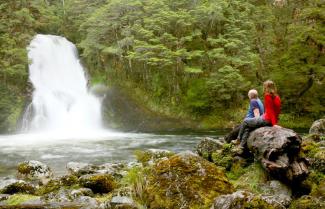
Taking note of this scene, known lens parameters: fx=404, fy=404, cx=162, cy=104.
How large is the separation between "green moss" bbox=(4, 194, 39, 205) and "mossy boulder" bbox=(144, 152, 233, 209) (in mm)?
2582

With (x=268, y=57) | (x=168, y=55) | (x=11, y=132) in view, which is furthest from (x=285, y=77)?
(x=11, y=132)

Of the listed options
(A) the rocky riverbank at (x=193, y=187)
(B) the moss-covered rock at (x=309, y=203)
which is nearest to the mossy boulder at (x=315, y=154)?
(A) the rocky riverbank at (x=193, y=187)

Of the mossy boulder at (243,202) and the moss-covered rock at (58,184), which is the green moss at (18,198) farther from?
the mossy boulder at (243,202)

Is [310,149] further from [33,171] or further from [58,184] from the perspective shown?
[33,171]

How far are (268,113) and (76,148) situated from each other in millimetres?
11322

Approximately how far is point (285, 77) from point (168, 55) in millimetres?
7456

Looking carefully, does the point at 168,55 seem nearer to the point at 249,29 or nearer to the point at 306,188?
the point at 249,29

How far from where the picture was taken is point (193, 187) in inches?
241

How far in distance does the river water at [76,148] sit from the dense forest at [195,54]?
20.0ft

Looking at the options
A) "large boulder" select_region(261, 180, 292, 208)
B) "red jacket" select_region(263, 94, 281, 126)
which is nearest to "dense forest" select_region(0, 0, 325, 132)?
"red jacket" select_region(263, 94, 281, 126)

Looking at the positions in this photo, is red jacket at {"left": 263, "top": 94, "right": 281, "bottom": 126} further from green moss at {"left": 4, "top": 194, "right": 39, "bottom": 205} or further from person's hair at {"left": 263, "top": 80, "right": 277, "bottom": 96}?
green moss at {"left": 4, "top": 194, "right": 39, "bottom": 205}

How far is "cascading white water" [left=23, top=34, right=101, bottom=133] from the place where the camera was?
25.7 metres

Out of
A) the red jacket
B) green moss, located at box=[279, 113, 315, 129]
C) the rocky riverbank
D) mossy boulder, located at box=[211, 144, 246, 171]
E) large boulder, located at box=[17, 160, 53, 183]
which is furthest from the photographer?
green moss, located at box=[279, 113, 315, 129]

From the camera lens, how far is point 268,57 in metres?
28.2
